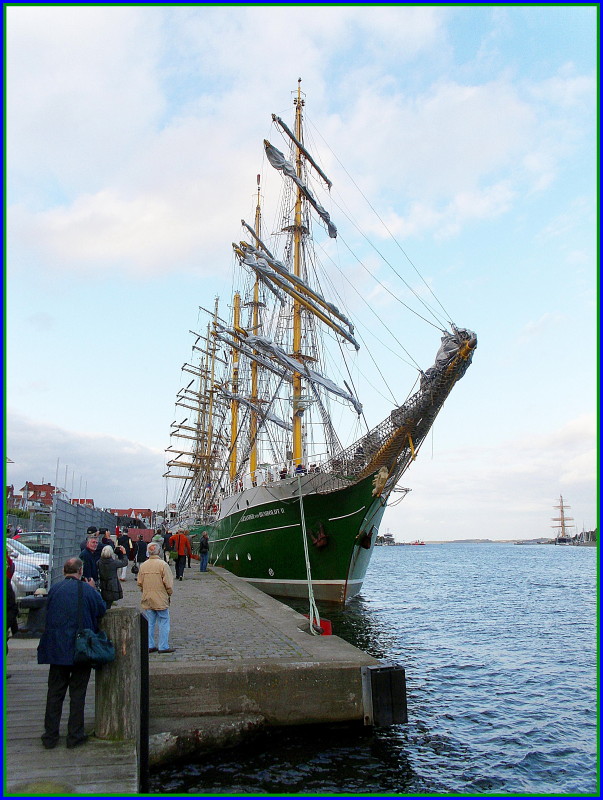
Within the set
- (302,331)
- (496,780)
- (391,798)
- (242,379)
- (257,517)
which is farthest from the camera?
(242,379)

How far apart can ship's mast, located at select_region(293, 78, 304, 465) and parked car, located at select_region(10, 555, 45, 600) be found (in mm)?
12334

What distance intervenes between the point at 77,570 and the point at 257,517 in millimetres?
20157

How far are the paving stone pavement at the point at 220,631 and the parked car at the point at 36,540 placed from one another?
8.42 ft

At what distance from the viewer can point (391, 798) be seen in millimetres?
7270

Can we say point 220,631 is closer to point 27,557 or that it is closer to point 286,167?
point 27,557

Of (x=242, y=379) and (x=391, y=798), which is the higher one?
(x=242, y=379)

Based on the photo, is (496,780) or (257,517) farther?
(257,517)

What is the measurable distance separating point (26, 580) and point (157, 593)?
18.0 ft

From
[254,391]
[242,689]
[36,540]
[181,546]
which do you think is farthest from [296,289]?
[242,689]

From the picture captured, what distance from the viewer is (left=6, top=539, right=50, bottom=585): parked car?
14242mm

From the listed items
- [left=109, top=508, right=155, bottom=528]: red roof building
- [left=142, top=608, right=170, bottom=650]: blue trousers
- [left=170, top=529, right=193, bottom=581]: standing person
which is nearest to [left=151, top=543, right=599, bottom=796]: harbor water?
[left=142, top=608, right=170, bottom=650]: blue trousers

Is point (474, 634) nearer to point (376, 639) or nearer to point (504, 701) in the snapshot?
point (376, 639)

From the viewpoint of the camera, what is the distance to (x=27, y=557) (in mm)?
15625

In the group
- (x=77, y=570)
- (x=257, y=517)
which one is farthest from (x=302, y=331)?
(x=77, y=570)
